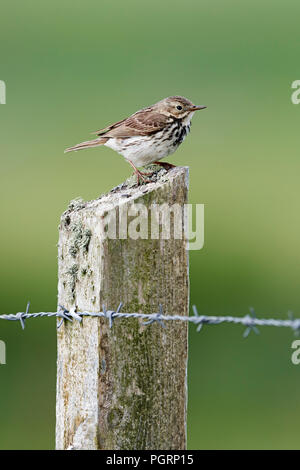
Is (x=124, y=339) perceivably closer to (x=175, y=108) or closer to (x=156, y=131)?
(x=156, y=131)

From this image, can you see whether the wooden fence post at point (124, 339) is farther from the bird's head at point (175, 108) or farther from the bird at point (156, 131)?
the bird's head at point (175, 108)

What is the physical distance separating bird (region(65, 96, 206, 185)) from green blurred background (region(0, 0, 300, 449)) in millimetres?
2741

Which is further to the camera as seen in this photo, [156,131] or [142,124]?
[142,124]

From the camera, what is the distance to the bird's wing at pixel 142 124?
6586mm

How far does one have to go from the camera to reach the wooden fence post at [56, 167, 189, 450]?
384 cm

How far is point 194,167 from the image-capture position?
15.8m

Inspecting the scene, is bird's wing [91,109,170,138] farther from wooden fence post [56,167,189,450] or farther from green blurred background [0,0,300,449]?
green blurred background [0,0,300,449]

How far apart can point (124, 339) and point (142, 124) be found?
3083 millimetres

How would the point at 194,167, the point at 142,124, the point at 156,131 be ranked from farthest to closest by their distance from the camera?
the point at 194,167 → the point at 142,124 → the point at 156,131

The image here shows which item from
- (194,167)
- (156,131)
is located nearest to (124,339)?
(156,131)

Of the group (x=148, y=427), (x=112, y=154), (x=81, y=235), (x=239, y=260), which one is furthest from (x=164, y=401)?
(x=112, y=154)

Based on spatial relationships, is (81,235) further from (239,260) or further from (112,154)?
(112,154)
